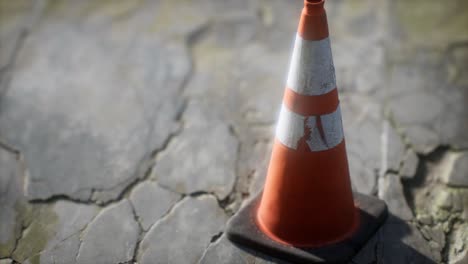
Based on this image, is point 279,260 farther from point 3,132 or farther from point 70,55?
point 70,55

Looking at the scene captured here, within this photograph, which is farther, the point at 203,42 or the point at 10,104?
the point at 203,42

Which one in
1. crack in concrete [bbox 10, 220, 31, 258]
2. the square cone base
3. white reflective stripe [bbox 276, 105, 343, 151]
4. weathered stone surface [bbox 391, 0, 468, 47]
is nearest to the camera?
white reflective stripe [bbox 276, 105, 343, 151]

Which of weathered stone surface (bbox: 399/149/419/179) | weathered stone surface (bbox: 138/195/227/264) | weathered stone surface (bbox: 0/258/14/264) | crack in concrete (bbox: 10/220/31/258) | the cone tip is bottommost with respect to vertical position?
weathered stone surface (bbox: 0/258/14/264)

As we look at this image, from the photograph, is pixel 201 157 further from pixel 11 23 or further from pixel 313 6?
pixel 11 23

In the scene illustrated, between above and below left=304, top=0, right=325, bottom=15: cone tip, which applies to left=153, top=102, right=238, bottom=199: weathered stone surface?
below

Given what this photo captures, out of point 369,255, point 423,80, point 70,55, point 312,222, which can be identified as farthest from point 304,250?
point 70,55

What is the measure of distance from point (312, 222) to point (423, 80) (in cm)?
150

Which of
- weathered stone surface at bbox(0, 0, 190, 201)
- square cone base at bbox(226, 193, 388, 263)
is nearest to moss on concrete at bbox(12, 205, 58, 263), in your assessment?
weathered stone surface at bbox(0, 0, 190, 201)

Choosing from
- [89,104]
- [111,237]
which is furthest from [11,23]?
[111,237]

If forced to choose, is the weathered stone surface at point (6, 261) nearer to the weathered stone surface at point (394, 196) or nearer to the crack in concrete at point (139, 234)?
the crack in concrete at point (139, 234)

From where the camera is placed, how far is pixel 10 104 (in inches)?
137

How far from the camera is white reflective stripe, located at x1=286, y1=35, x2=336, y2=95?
2.13m

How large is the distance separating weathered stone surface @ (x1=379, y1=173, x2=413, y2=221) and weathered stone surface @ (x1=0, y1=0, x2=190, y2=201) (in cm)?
117

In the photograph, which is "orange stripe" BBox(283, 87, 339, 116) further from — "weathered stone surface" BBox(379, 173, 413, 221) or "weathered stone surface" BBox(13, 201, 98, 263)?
"weathered stone surface" BBox(13, 201, 98, 263)
